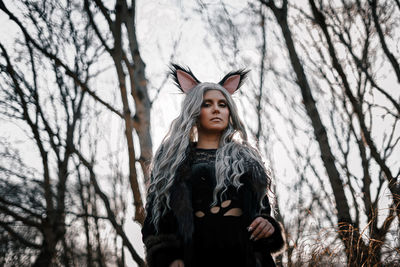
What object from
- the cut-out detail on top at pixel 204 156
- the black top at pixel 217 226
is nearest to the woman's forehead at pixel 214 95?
the cut-out detail on top at pixel 204 156

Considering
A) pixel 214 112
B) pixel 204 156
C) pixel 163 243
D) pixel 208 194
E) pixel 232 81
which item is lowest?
pixel 163 243

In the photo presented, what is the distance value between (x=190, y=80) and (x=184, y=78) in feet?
0.17

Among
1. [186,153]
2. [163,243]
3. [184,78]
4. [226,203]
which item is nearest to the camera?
[163,243]

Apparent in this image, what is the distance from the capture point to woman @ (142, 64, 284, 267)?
72.1 inches

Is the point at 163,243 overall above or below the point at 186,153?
below

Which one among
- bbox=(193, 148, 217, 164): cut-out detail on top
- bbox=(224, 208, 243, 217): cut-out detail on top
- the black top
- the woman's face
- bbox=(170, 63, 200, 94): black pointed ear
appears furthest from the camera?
bbox=(170, 63, 200, 94): black pointed ear

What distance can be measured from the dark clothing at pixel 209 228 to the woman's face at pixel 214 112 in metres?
0.37

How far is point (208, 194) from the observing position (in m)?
2.03

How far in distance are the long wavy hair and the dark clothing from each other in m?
0.05

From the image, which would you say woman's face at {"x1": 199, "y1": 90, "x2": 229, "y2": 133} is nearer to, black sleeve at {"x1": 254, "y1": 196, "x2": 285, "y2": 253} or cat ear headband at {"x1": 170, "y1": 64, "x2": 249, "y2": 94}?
cat ear headband at {"x1": 170, "y1": 64, "x2": 249, "y2": 94}

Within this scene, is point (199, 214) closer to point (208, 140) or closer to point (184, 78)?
point (208, 140)

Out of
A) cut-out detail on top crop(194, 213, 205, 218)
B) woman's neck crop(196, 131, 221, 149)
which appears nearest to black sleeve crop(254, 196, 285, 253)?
cut-out detail on top crop(194, 213, 205, 218)

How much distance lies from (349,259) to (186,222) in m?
1.50

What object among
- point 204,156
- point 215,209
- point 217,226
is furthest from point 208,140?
Answer: point 217,226
